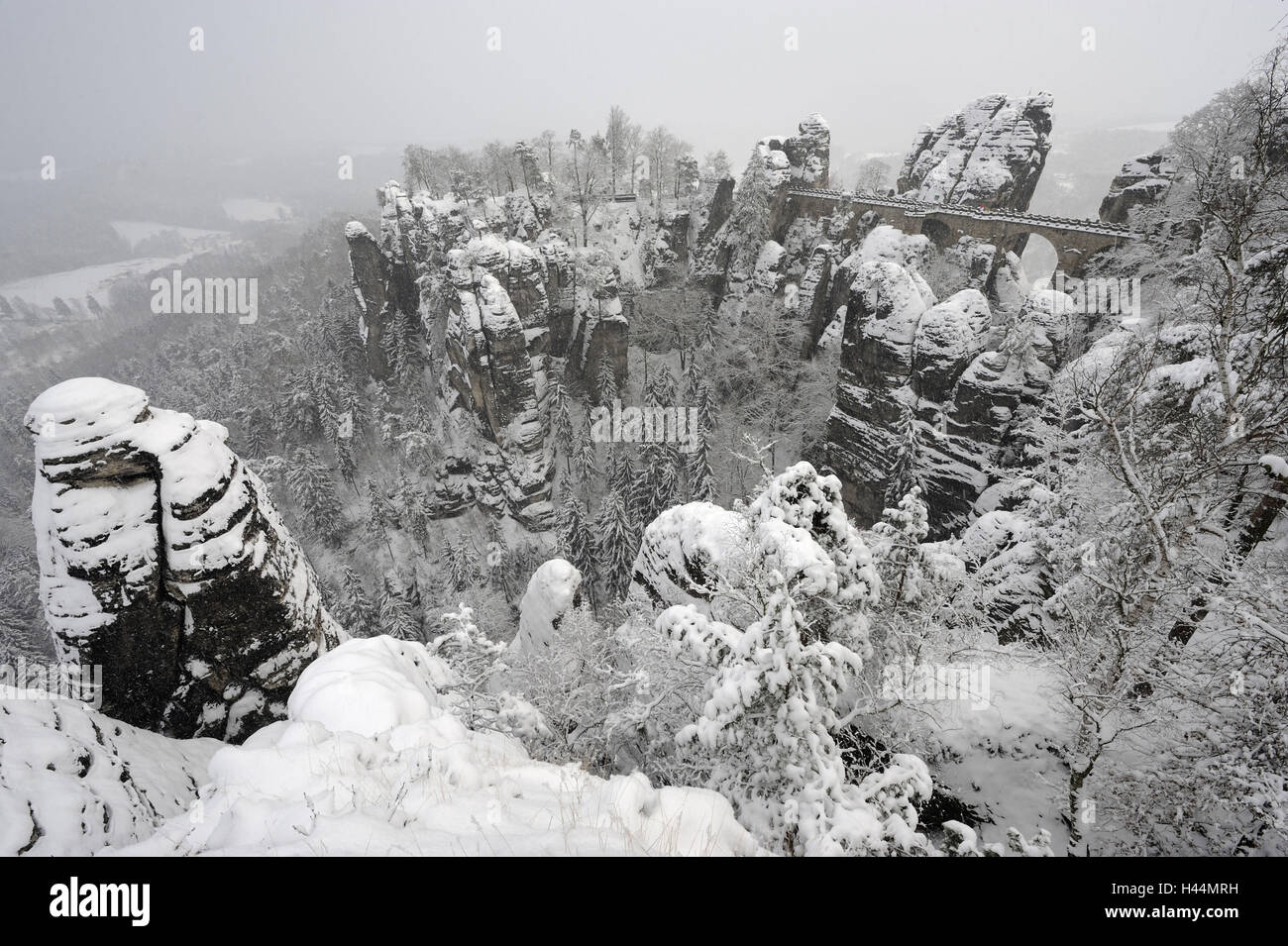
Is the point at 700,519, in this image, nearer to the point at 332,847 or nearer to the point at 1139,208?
the point at 332,847

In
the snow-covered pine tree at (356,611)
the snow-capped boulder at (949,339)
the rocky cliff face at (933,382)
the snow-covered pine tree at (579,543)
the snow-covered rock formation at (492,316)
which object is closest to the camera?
the rocky cliff face at (933,382)

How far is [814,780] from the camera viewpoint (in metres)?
6.00

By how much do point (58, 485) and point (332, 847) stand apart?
31.3 ft

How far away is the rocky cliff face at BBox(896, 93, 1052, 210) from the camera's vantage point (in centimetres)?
3759

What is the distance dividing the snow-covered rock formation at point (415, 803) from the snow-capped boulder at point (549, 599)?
11921mm

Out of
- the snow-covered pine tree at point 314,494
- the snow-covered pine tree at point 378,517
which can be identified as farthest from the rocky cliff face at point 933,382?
the snow-covered pine tree at point 314,494

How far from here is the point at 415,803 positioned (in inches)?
176

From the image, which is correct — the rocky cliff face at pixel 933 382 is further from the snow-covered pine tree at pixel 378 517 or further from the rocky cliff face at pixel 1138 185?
the snow-covered pine tree at pixel 378 517

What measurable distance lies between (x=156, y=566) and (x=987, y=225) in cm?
4508

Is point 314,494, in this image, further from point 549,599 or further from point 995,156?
point 995,156

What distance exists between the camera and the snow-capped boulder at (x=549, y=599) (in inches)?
727

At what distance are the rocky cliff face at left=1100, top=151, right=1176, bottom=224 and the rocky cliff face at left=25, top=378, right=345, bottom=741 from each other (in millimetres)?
45714
